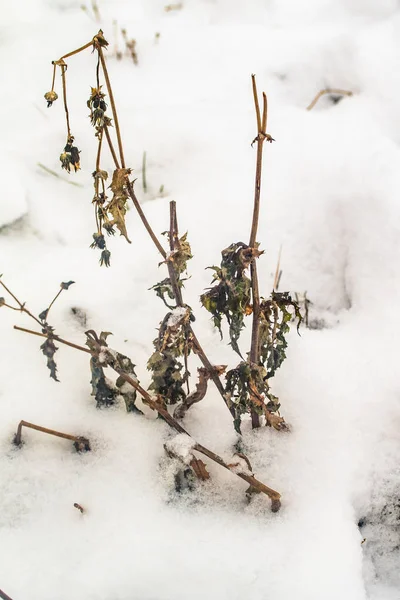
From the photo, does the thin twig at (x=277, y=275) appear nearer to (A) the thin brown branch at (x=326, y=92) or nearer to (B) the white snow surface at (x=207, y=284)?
(B) the white snow surface at (x=207, y=284)

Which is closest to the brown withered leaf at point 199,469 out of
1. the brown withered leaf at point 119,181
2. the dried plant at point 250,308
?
the dried plant at point 250,308

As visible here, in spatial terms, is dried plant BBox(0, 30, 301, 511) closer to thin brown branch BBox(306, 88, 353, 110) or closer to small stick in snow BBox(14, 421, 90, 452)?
small stick in snow BBox(14, 421, 90, 452)

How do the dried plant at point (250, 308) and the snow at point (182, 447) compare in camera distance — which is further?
the snow at point (182, 447)

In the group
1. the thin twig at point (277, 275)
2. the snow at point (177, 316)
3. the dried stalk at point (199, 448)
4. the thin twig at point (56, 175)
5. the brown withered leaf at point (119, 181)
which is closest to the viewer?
the brown withered leaf at point (119, 181)

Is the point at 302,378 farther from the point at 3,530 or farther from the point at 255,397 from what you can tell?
the point at 3,530

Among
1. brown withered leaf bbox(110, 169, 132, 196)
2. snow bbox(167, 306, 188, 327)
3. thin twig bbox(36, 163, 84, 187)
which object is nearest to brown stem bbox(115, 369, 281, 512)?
snow bbox(167, 306, 188, 327)

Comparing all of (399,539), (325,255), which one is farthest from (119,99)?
(399,539)
